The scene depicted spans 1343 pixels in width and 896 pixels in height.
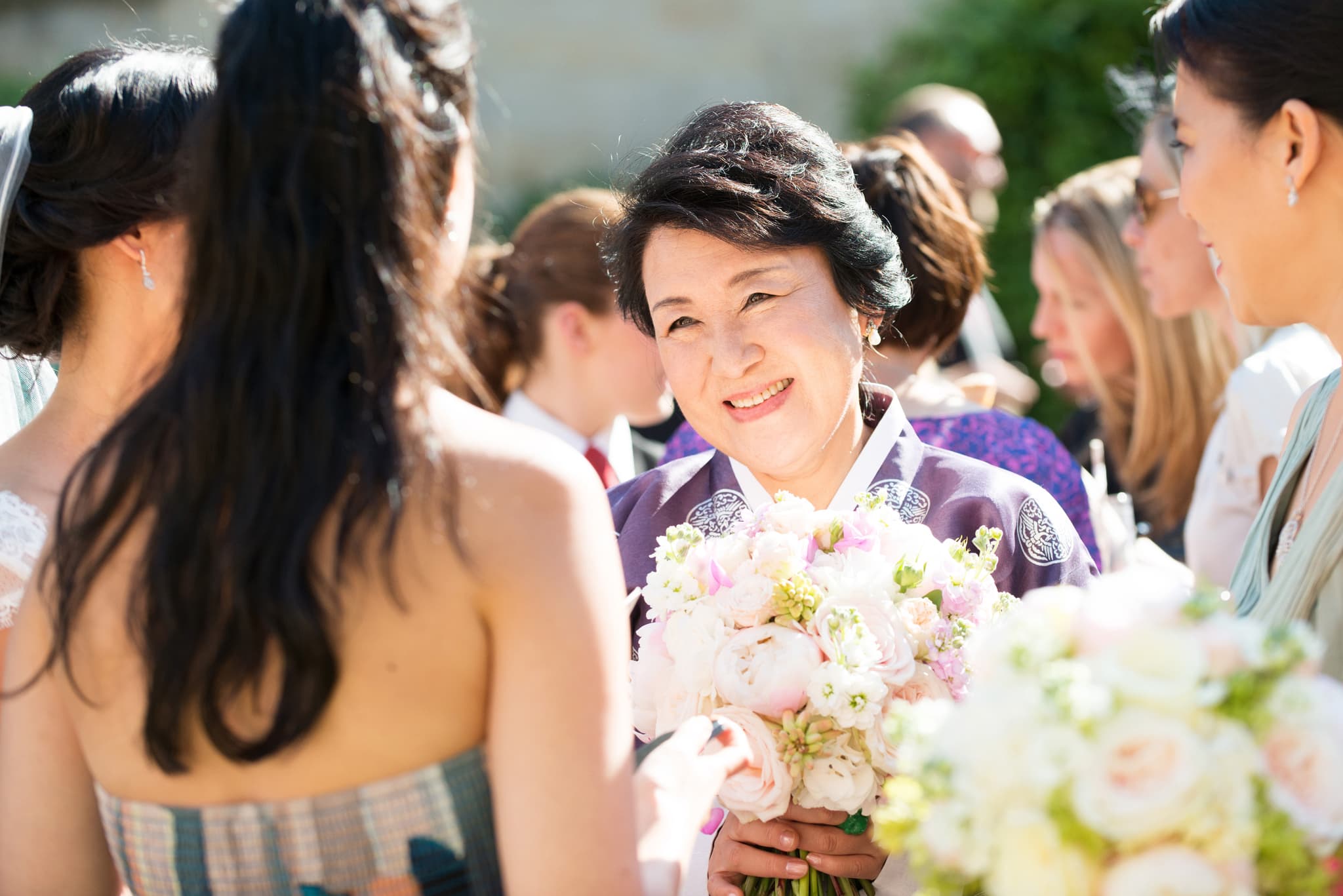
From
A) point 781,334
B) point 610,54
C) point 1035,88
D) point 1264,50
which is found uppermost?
point 610,54

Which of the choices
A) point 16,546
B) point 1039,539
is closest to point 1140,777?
point 1039,539

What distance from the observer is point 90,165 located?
221 centimetres

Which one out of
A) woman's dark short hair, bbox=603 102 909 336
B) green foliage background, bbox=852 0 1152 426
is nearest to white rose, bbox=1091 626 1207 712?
woman's dark short hair, bbox=603 102 909 336

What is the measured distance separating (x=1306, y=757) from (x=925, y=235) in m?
2.45

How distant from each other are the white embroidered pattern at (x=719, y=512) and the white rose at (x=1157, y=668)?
4.72 feet

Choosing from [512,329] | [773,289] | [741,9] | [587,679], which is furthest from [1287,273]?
[741,9]

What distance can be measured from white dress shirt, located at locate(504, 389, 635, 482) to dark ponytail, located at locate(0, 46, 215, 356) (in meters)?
2.13

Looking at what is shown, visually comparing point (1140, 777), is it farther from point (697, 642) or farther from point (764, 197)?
point (764, 197)


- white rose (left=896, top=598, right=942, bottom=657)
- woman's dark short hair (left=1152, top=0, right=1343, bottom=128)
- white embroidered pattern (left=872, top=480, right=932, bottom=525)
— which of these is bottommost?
white rose (left=896, top=598, right=942, bottom=657)

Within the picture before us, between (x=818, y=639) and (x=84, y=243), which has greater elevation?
(x=84, y=243)

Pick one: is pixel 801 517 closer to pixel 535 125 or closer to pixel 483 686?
pixel 483 686

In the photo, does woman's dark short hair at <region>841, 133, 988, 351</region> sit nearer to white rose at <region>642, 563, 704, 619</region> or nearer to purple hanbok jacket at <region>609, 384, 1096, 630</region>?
purple hanbok jacket at <region>609, 384, 1096, 630</region>

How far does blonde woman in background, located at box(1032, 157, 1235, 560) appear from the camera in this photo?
462cm

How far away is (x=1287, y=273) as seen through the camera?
219cm
